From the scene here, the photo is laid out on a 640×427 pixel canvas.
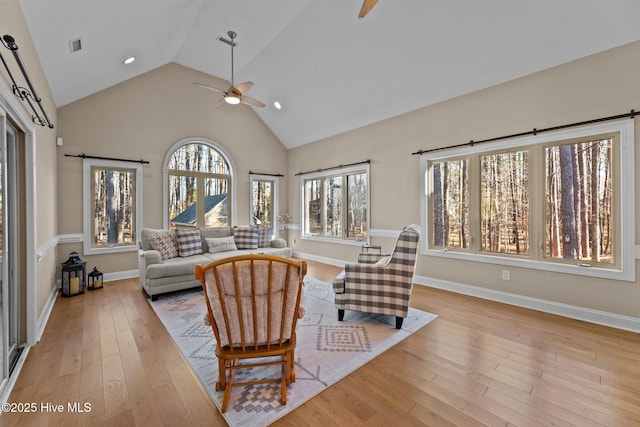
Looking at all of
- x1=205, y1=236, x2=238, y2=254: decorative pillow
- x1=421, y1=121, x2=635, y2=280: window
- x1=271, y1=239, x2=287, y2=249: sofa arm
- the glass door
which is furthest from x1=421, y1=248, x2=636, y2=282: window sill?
the glass door

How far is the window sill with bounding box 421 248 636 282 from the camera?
2814mm

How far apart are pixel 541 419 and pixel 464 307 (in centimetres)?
192

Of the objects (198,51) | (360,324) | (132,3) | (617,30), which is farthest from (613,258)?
(198,51)

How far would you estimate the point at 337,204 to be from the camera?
240 inches

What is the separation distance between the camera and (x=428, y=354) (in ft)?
7.72

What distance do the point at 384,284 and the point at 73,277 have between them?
14.4 feet

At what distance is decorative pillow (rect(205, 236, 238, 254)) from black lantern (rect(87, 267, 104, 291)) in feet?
5.43

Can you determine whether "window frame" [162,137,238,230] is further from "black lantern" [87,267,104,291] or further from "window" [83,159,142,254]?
"black lantern" [87,267,104,291]

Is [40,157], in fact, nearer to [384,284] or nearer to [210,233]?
[210,233]

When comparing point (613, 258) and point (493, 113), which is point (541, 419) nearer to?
point (613, 258)

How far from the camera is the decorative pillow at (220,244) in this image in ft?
15.4

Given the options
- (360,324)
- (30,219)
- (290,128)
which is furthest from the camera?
(290,128)

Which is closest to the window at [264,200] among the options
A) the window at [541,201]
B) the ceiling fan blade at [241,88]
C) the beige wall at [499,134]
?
the beige wall at [499,134]

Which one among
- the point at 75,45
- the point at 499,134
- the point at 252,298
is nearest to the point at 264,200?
the point at 75,45
